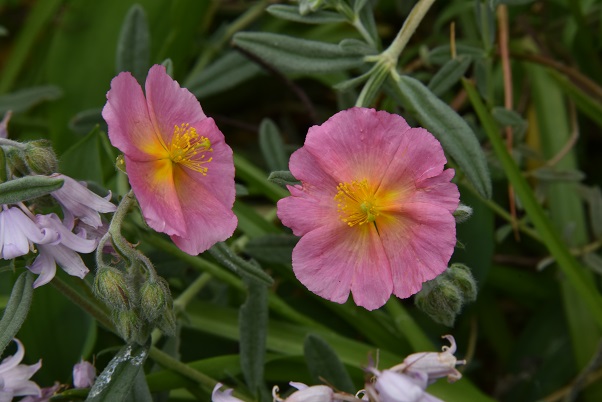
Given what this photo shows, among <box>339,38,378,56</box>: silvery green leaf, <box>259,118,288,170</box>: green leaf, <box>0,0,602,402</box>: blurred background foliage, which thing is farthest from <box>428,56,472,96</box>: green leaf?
<box>259,118,288,170</box>: green leaf

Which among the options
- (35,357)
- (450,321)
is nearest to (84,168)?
(35,357)

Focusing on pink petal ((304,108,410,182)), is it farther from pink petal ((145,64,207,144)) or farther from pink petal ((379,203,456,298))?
pink petal ((145,64,207,144))

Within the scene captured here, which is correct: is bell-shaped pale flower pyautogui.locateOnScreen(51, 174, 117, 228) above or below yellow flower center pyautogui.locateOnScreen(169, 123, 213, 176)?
below

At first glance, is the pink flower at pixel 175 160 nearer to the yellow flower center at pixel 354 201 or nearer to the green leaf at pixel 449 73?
the yellow flower center at pixel 354 201

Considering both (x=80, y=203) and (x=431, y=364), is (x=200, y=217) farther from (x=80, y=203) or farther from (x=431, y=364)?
(x=431, y=364)

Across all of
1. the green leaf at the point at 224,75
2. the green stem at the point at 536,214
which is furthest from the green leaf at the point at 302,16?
the green leaf at the point at 224,75

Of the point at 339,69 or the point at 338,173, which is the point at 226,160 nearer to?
the point at 338,173

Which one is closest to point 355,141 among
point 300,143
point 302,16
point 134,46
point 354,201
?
point 354,201

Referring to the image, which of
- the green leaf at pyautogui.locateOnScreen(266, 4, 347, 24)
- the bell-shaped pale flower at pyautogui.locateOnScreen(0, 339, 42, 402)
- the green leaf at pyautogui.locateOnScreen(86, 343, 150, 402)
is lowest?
the bell-shaped pale flower at pyautogui.locateOnScreen(0, 339, 42, 402)
